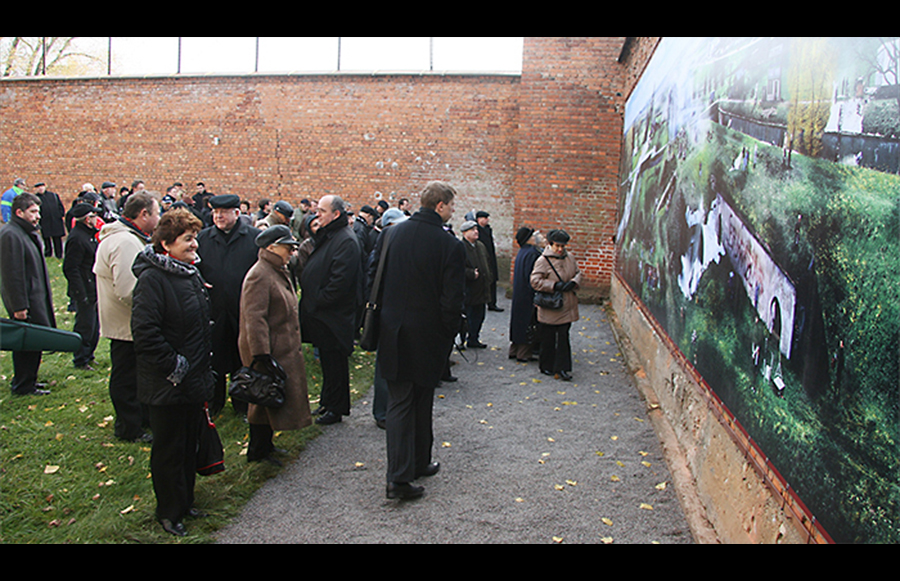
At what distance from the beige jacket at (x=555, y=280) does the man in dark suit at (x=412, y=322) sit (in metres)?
3.37

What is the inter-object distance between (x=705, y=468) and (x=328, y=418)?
10.4 feet

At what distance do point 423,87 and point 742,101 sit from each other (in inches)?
472

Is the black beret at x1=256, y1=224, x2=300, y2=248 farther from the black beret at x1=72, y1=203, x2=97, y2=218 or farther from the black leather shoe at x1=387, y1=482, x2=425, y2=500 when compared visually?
the black beret at x1=72, y1=203, x2=97, y2=218

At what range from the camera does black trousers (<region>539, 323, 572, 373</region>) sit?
7.18m

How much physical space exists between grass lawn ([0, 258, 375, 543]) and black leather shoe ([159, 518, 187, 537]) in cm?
3

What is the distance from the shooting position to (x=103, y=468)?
169 inches

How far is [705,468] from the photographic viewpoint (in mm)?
3920

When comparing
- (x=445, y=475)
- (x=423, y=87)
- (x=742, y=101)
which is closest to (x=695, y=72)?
(x=742, y=101)

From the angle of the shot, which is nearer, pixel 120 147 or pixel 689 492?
pixel 689 492

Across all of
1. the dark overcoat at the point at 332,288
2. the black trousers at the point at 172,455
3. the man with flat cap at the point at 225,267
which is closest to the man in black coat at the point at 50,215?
the man with flat cap at the point at 225,267

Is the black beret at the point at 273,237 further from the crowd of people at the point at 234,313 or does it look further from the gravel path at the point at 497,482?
the gravel path at the point at 497,482

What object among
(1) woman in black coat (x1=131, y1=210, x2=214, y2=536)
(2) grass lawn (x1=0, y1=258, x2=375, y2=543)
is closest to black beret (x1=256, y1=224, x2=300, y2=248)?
(1) woman in black coat (x1=131, y1=210, x2=214, y2=536)

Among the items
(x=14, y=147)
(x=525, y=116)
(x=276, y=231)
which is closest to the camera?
(x=276, y=231)

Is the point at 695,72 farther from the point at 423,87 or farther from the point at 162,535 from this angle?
the point at 423,87
